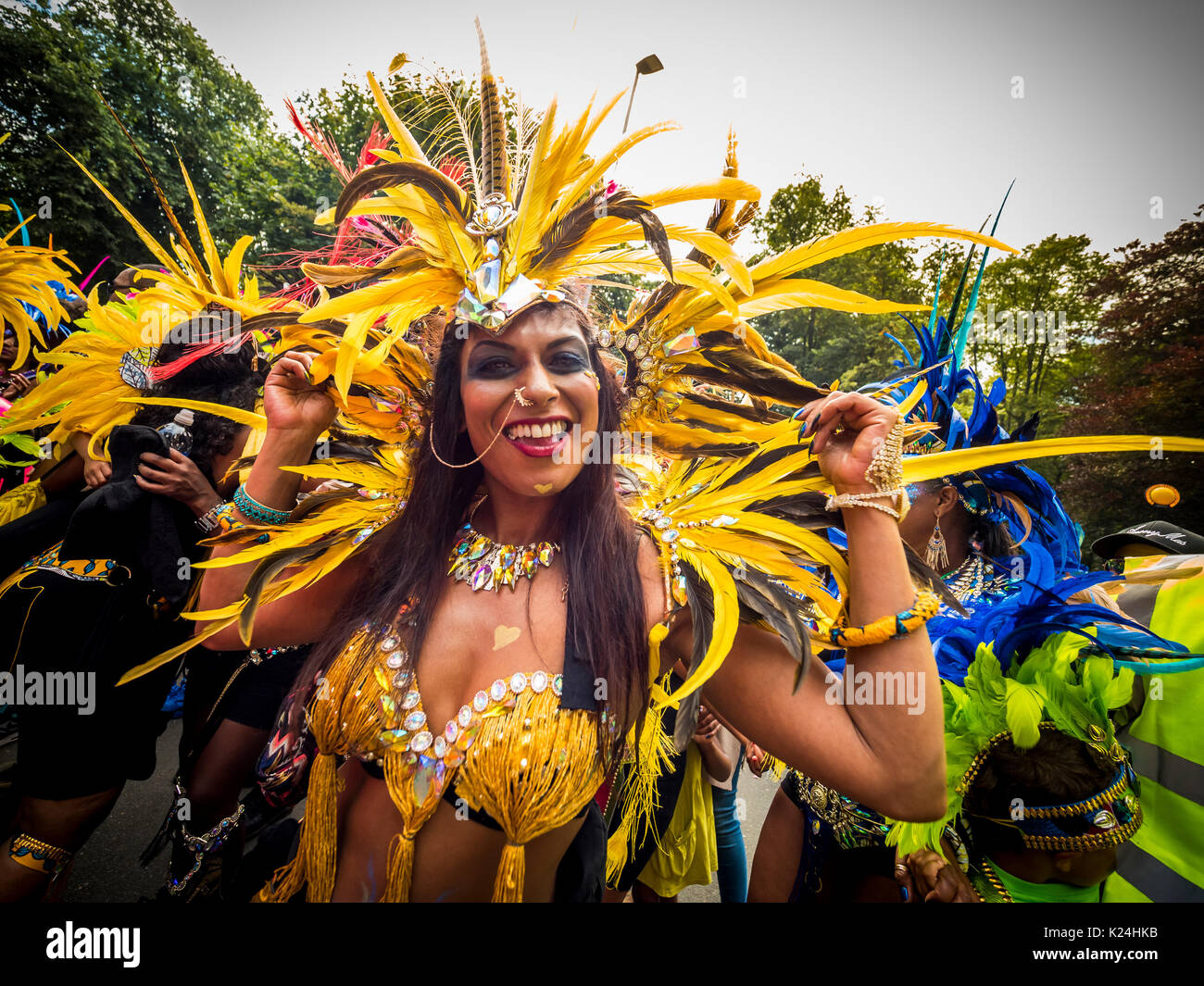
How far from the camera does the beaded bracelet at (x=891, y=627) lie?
3.89ft

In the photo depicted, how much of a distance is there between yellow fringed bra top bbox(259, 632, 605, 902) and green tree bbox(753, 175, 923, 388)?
13456 mm

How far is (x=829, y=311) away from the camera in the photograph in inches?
520

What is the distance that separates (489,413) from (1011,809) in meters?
1.88

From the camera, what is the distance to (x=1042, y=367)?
12852 mm

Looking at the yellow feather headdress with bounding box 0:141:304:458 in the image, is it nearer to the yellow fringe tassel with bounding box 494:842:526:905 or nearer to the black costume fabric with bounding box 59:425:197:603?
the black costume fabric with bounding box 59:425:197:603

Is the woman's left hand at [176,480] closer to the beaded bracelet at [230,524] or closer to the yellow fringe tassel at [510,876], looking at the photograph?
the beaded bracelet at [230,524]

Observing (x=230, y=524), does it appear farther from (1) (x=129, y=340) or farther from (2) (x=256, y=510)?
(1) (x=129, y=340)

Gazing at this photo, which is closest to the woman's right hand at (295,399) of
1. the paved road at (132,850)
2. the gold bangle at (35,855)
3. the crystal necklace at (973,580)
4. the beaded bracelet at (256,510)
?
the beaded bracelet at (256,510)

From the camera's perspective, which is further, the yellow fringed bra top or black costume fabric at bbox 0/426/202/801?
black costume fabric at bbox 0/426/202/801

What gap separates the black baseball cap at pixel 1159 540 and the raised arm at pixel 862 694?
6.54ft

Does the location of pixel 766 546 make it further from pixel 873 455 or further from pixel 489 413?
pixel 489 413

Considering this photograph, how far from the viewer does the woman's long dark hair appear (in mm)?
1436

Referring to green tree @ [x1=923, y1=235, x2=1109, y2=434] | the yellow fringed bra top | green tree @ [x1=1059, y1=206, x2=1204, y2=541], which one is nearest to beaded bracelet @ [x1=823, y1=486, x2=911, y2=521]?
the yellow fringed bra top

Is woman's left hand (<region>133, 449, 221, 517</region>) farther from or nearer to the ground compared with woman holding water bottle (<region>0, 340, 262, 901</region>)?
farther from the ground
